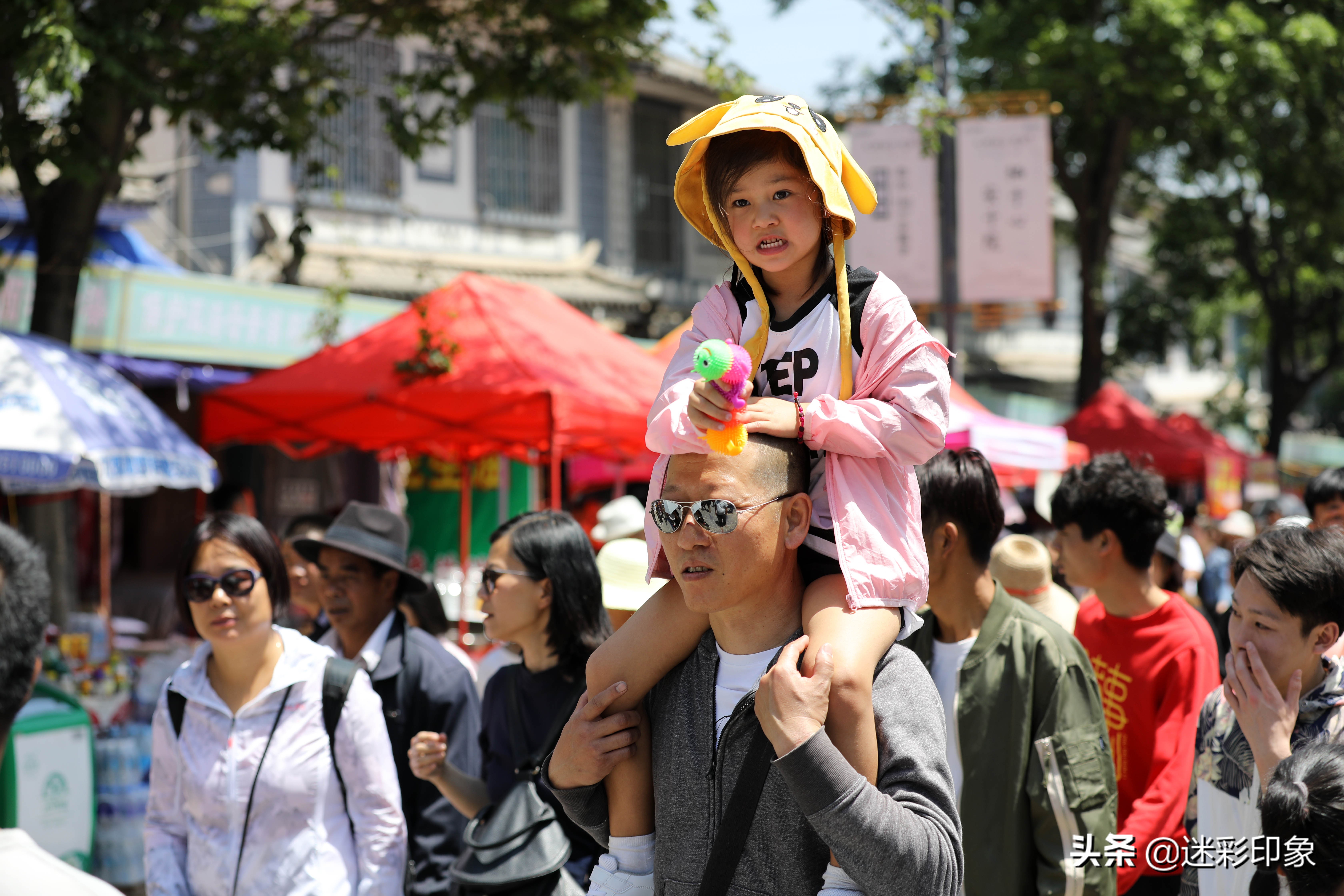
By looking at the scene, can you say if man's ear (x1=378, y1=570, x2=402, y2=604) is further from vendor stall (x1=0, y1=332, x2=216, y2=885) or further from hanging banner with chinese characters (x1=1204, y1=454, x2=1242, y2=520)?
hanging banner with chinese characters (x1=1204, y1=454, x2=1242, y2=520)

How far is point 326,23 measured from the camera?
26.5 feet

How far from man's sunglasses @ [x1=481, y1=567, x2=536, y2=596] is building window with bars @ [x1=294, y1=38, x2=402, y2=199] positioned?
10.1 metres

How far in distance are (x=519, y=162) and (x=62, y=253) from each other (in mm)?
9044

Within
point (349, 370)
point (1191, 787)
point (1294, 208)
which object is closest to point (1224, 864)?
point (1191, 787)

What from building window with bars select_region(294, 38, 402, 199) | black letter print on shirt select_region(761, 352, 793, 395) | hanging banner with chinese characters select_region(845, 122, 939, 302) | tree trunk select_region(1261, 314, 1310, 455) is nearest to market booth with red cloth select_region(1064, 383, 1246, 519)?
tree trunk select_region(1261, 314, 1310, 455)

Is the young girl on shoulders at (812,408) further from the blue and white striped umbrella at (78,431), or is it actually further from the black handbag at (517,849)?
the blue and white striped umbrella at (78,431)

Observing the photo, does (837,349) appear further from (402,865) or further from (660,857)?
(402,865)

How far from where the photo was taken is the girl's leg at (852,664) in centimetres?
204

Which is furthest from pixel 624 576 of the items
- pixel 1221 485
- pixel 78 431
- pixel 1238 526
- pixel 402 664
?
pixel 1221 485

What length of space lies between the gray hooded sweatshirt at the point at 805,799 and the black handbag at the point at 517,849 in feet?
2.84

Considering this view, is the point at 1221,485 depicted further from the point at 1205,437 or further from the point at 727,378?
the point at 727,378

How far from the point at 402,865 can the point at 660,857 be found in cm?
146

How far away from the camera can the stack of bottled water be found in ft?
18.1

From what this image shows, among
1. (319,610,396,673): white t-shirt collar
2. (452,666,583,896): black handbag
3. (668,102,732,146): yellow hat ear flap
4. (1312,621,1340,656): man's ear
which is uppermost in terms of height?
(668,102,732,146): yellow hat ear flap
